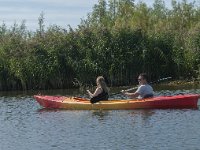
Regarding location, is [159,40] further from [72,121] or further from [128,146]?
[128,146]

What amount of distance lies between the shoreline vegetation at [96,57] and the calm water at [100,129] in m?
11.4

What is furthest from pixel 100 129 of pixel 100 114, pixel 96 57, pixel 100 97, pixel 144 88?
pixel 96 57

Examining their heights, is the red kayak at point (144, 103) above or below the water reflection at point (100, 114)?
above

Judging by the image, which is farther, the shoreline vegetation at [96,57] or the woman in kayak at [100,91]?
the shoreline vegetation at [96,57]

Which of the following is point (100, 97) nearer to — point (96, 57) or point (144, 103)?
point (144, 103)

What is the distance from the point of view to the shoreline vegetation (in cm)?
3412

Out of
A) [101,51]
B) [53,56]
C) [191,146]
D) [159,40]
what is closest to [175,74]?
[159,40]

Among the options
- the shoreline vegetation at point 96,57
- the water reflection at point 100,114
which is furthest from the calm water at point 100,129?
the shoreline vegetation at point 96,57

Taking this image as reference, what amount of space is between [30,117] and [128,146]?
755 centimetres

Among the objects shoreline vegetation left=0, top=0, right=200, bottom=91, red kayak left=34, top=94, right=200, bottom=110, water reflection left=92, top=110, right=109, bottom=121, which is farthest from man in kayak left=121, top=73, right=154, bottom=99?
shoreline vegetation left=0, top=0, right=200, bottom=91

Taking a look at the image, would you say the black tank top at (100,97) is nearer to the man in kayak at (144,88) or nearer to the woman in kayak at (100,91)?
the woman in kayak at (100,91)

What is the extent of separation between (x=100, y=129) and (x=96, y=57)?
17.8 meters

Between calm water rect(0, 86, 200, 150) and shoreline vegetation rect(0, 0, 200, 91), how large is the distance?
11370 millimetres

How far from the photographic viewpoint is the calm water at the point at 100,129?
14.5m
